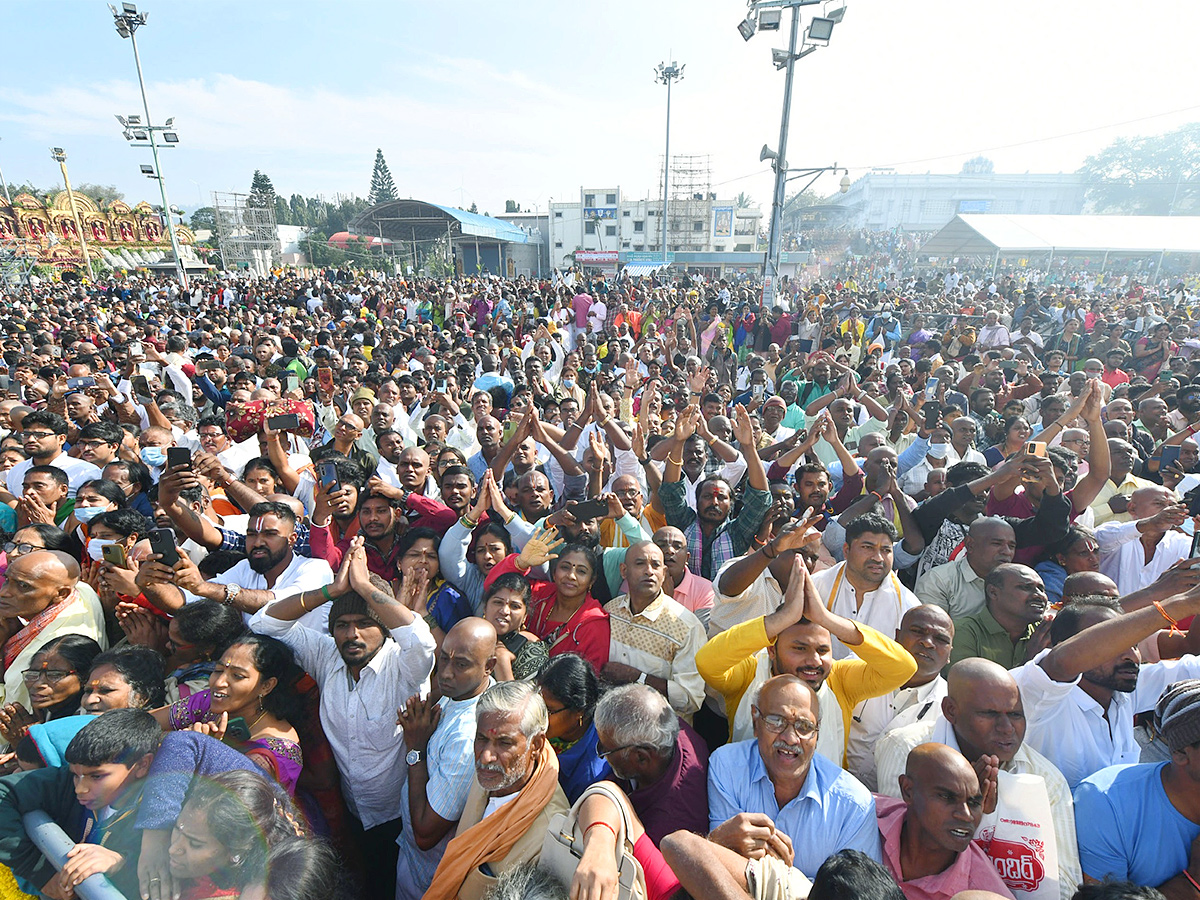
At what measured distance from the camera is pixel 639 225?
5503 cm

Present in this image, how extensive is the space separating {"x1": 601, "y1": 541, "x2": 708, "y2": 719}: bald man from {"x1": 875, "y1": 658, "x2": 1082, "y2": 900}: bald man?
869 mm

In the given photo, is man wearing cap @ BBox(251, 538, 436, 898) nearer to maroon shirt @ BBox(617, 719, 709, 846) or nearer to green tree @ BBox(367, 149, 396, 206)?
maroon shirt @ BBox(617, 719, 709, 846)

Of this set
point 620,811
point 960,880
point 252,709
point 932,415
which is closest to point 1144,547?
point 932,415

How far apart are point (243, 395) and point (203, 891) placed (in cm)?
591

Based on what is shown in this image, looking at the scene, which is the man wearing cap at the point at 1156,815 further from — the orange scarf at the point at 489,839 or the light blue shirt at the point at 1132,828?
the orange scarf at the point at 489,839

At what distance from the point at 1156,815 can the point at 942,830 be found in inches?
28.9

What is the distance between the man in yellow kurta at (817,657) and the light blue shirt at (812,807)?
0.22 metres

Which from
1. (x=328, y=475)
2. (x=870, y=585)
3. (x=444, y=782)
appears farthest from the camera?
(x=328, y=475)

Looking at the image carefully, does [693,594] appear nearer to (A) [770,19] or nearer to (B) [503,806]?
(B) [503,806]

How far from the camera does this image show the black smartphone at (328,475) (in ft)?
12.3

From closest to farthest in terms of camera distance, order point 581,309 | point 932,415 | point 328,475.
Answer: point 328,475 → point 932,415 → point 581,309

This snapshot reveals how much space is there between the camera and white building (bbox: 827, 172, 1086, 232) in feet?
231

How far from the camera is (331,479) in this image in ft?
12.8

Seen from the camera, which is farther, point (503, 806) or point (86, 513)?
point (86, 513)
